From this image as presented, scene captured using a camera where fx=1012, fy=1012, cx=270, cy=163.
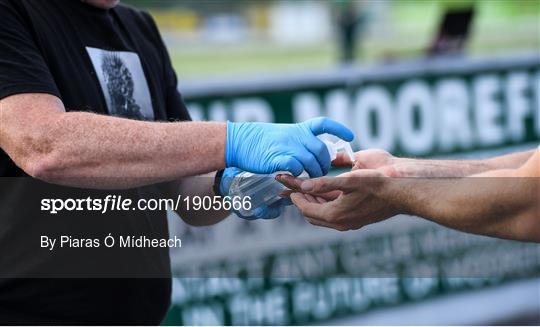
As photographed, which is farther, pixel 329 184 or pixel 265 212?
pixel 265 212

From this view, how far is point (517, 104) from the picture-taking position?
6629 mm

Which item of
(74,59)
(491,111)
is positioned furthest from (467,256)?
(74,59)

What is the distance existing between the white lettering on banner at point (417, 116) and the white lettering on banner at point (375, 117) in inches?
3.3

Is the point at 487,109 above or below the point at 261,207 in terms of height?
above

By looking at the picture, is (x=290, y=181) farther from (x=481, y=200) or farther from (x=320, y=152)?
(x=481, y=200)

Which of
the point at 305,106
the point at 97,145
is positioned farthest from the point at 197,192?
the point at 305,106

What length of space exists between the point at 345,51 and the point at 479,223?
5017 millimetres

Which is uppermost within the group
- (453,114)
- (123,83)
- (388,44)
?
(388,44)

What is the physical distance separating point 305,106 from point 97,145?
3368 mm

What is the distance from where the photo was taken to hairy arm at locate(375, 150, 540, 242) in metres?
2.59

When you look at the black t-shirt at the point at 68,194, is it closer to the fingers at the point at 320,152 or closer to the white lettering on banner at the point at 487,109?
the fingers at the point at 320,152

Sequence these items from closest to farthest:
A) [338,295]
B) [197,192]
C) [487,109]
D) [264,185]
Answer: [264,185]
[197,192]
[338,295]
[487,109]

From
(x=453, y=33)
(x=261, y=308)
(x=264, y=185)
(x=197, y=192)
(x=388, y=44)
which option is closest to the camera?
(x=264, y=185)

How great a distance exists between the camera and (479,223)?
8.82 feet
